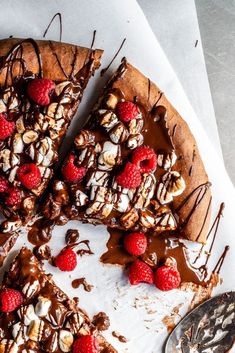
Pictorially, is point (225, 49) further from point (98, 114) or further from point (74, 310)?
point (74, 310)

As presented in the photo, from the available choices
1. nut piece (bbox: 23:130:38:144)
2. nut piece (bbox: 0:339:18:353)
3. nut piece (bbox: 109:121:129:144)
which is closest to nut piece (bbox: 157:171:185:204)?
nut piece (bbox: 109:121:129:144)

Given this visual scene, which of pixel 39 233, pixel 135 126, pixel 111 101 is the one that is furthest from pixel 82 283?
pixel 111 101

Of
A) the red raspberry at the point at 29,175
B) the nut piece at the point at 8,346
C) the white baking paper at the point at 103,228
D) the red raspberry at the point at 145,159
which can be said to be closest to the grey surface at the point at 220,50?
the white baking paper at the point at 103,228

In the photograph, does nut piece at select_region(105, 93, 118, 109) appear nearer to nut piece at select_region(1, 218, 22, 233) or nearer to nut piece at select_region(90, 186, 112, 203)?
nut piece at select_region(90, 186, 112, 203)

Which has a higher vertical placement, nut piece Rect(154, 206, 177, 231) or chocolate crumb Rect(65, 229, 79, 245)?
nut piece Rect(154, 206, 177, 231)

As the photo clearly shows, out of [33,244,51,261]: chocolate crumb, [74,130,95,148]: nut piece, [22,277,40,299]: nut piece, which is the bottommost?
[22,277,40,299]: nut piece

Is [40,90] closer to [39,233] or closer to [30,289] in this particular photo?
[39,233]
